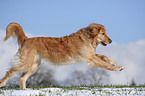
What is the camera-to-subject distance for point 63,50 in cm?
819

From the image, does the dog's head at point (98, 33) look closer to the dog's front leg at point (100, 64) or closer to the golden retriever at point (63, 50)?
the golden retriever at point (63, 50)

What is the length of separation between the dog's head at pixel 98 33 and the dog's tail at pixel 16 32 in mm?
2744

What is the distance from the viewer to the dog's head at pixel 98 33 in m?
8.27

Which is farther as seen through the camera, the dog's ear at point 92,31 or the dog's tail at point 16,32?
the dog's tail at point 16,32

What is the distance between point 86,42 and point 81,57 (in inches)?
25.7

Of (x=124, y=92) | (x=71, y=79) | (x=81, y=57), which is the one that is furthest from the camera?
(x=71, y=79)

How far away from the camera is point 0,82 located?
7910 mm

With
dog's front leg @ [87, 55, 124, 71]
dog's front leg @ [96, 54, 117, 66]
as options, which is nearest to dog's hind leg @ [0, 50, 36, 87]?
dog's front leg @ [87, 55, 124, 71]

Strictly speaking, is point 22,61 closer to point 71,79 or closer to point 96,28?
point 96,28

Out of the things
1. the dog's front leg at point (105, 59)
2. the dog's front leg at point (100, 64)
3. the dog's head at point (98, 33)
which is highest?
the dog's head at point (98, 33)

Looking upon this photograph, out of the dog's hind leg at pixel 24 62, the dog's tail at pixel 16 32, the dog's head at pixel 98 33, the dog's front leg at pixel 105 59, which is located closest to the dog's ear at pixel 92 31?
the dog's head at pixel 98 33

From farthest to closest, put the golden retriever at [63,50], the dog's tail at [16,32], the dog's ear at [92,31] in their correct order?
1. the dog's tail at [16,32]
2. the dog's ear at [92,31]
3. the golden retriever at [63,50]

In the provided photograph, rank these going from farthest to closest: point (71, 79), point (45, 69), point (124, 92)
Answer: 1. point (45, 69)
2. point (71, 79)
3. point (124, 92)

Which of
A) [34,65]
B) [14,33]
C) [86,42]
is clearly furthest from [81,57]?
[14,33]
